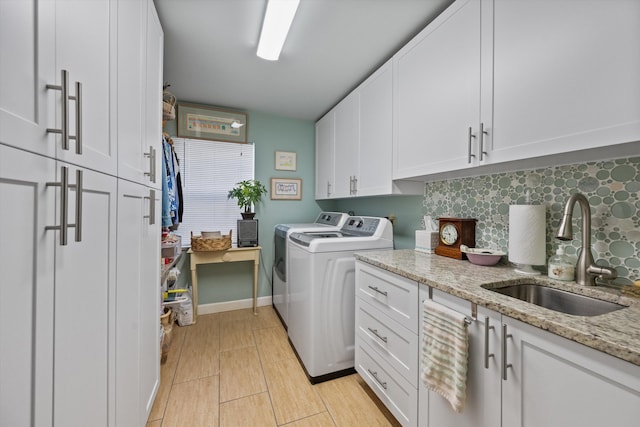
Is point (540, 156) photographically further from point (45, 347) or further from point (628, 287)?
point (45, 347)

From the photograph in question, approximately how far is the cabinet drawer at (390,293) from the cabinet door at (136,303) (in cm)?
124

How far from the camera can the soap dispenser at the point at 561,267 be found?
1.14 meters

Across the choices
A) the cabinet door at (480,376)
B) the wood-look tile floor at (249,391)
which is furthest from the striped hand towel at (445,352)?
the wood-look tile floor at (249,391)

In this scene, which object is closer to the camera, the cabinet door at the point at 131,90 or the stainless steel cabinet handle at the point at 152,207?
the cabinet door at the point at 131,90

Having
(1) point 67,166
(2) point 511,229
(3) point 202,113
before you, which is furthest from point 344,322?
(3) point 202,113

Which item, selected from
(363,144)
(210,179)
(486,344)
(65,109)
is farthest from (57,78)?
(210,179)

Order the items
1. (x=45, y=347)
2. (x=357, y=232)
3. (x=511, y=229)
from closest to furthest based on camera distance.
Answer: (x=45, y=347) < (x=511, y=229) < (x=357, y=232)

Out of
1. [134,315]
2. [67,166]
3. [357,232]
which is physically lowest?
[134,315]

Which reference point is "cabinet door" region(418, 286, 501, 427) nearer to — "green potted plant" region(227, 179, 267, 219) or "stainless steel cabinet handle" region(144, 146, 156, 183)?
"stainless steel cabinet handle" region(144, 146, 156, 183)

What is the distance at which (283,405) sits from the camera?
5.25 ft

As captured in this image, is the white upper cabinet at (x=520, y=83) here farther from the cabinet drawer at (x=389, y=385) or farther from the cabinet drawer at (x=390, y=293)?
the cabinet drawer at (x=389, y=385)

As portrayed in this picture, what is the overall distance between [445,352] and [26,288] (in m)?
1.31

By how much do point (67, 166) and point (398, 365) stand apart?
62.0 inches

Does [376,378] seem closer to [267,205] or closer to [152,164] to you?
[152,164]
